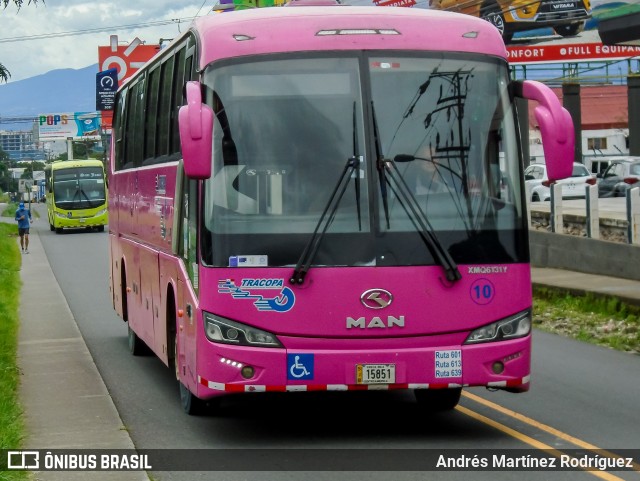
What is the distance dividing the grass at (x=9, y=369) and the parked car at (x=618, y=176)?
18666mm

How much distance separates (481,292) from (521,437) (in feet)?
3.98

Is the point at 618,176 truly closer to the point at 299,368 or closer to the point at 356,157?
the point at 356,157

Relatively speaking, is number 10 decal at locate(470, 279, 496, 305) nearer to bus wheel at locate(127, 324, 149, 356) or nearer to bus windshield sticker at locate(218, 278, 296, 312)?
bus windshield sticker at locate(218, 278, 296, 312)

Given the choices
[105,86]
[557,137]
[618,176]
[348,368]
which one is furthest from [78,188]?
[557,137]

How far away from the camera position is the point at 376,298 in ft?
30.9

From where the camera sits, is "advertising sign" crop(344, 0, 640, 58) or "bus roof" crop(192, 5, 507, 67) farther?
"advertising sign" crop(344, 0, 640, 58)

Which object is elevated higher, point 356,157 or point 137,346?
point 356,157

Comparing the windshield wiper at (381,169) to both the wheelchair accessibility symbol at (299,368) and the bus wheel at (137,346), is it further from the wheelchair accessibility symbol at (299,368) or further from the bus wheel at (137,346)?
the bus wheel at (137,346)

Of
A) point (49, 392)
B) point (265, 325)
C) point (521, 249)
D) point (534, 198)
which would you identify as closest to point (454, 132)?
point (521, 249)

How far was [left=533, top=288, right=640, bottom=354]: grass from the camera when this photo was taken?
54.7ft

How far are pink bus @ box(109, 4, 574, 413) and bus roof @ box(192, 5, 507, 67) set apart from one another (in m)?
0.01

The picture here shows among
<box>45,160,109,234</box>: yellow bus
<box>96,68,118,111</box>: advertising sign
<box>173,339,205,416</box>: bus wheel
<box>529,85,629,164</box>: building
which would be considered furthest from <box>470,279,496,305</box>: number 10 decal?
<box>96,68,118,111</box>: advertising sign

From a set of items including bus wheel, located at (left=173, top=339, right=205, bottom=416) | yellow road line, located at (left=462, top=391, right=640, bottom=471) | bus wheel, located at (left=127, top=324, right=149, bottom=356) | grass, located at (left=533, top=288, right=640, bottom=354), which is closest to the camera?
→ yellow road line, located at (left=462, top=391, right=640, bottom=471)

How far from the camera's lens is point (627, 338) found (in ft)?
54.3
